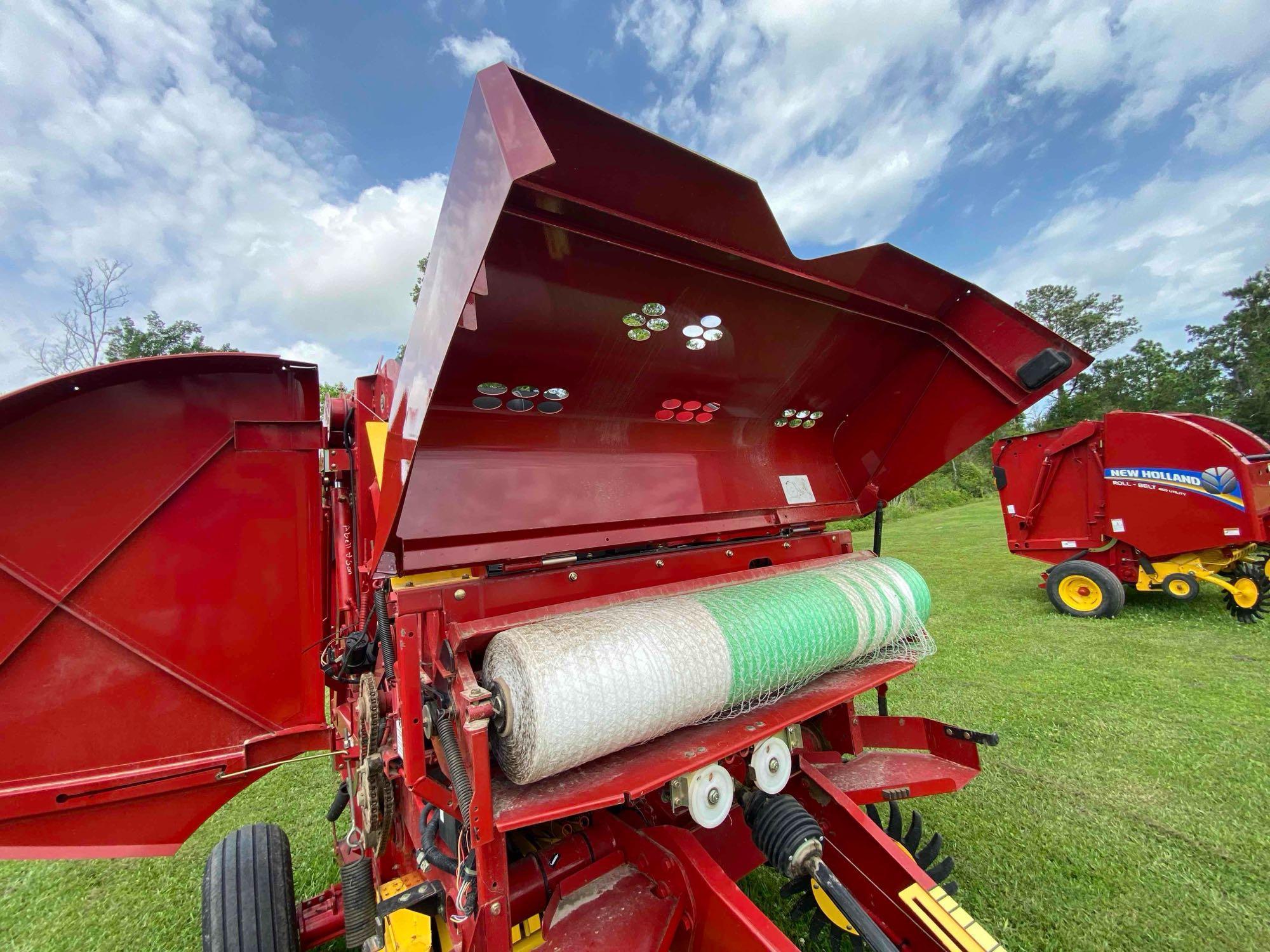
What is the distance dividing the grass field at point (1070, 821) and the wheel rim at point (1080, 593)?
122cm

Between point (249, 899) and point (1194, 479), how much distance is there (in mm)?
8853

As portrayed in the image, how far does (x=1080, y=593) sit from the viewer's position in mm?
7516

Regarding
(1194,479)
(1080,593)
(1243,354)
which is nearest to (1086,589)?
(1080,593)

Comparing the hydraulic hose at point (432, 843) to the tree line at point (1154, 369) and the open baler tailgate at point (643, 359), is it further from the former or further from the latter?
the tree line at point (1154, 369)

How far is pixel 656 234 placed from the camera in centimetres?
151

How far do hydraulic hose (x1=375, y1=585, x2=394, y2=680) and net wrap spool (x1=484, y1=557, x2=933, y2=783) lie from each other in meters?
0.51

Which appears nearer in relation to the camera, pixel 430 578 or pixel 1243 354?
pixel 430 578

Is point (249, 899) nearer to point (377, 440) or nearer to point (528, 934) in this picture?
point (528, 934)

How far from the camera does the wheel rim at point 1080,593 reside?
7320mm

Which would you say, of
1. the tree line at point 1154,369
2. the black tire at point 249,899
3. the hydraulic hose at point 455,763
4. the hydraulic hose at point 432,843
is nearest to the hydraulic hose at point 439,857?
the hydraulic hose at point 432,843

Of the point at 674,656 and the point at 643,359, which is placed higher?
the point at 643,359

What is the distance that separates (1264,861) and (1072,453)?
571 cm

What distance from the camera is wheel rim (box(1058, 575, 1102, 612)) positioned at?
732 cm

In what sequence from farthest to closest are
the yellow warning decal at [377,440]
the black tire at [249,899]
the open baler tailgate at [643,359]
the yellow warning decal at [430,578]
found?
1. the black tire at [249,899]
2. the yellow warning decal at [377,440]
3. the yellow warning decal at [430,578]
4. the open baler tailgate at [643,359]
